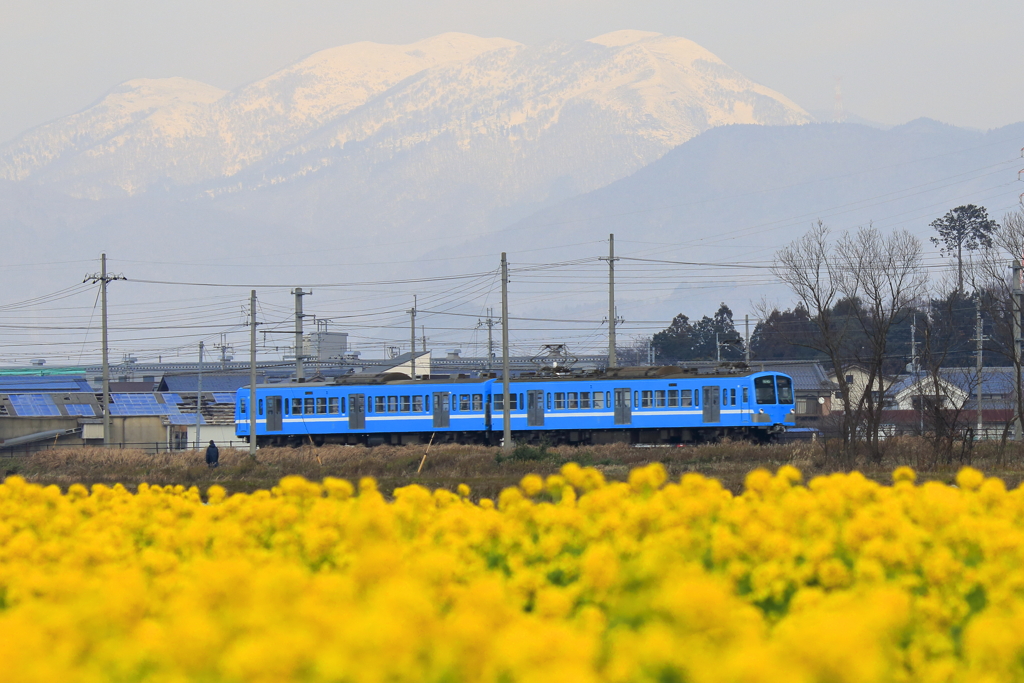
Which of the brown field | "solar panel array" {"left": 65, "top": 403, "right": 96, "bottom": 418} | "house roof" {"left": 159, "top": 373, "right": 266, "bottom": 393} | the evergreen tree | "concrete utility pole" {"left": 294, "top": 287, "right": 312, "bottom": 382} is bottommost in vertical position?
the brown field

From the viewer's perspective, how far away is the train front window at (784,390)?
3603 cm

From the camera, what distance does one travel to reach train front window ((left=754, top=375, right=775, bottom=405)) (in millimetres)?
35750

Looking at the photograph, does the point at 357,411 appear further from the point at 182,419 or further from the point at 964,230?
the point at 964,230

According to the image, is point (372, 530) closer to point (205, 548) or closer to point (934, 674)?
point (205, 548)

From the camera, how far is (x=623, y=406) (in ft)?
120

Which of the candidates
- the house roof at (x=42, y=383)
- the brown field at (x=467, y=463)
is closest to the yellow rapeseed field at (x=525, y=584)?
the brown field at (x=467, y=463)

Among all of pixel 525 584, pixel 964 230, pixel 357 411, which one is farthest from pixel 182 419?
pixel 964 230

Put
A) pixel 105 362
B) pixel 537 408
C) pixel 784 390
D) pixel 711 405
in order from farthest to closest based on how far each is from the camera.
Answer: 1. pixel 105 362
2. pixel 537 408
3. pixel 784 390
4. pixel 711 405

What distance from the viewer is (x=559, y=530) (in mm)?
7465

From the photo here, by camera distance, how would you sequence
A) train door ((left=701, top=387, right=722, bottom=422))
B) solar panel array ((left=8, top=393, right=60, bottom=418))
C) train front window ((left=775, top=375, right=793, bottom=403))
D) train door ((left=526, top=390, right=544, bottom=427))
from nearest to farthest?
1. train door ((left=701, top=387, right=722, bottom=422))
2. train front window ((left=775, top=375, right=793, bottom=403))
3. train door ((left=526, top=390, right=544, bottom=427))
4. solar panel array ((left=8, top=393, right=60, bottom=418))

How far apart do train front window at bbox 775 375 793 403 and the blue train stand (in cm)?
4

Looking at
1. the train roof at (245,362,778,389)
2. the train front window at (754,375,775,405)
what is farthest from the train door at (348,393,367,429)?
the train front window at (754,375,775,405)

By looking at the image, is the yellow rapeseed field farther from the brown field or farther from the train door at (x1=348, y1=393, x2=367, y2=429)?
the train door at (x1=348, y1=393, x2=367, y2=429)

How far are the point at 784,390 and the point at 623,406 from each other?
5194 mm
